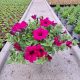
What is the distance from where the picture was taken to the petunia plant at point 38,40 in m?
3.14

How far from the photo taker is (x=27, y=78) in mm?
3574

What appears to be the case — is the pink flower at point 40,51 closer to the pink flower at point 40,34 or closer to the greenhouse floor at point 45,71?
the pink flower at point 40,34

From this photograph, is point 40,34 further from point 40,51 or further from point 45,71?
point 45,71

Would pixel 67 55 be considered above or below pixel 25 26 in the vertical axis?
below

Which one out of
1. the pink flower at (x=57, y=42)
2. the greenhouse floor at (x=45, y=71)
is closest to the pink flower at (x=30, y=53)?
the pink flower at (x=57, y=42)

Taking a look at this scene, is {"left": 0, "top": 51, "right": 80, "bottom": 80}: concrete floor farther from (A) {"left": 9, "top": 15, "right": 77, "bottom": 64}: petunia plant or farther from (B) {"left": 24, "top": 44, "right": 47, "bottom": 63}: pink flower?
(B) {"left": 24, "top": 44, "right": 47, "bottom": 63}: pink flower

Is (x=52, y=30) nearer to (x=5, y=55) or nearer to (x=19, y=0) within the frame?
(x=5, y=55)

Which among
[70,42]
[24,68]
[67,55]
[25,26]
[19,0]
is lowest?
[19,0]

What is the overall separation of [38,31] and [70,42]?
1.89ft

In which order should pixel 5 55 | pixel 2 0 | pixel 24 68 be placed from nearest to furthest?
pixel 24 68, pixel 5 55, pixel 2 0

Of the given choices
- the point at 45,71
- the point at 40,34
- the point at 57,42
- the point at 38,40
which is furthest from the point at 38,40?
the point at 45,71

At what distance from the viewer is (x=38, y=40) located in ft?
10.9

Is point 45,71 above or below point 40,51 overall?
below

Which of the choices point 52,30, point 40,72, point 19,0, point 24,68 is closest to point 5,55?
point 24,68
